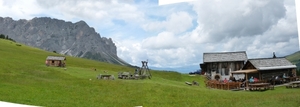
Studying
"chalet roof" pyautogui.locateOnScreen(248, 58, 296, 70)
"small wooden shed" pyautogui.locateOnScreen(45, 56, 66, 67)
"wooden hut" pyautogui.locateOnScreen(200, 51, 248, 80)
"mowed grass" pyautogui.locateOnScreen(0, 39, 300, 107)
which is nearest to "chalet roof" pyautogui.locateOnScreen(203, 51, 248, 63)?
"wooden hut" pyautogui.locateOnScreen(200, 51, 248, 80)

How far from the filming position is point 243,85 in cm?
2680

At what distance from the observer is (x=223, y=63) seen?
4066cm

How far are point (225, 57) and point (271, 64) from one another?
1045cm

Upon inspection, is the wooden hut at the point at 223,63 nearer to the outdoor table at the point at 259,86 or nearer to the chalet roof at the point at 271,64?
the chalet roof at the point at 271,64

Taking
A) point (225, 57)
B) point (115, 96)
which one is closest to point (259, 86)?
point (115, 96)

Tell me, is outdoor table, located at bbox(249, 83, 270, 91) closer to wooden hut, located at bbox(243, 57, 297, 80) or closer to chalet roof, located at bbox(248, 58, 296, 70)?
wooden hut, located at bbox(243, 57, 297, 80)

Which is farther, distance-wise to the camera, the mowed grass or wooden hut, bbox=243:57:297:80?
wooden hut, bbox=243:57:297:80

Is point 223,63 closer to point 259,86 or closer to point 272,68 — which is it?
point 272,68

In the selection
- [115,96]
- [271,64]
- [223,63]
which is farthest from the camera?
[223,63]

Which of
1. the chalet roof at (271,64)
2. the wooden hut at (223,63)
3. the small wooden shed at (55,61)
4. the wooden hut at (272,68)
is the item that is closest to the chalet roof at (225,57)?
the wooden hut at (223,63)

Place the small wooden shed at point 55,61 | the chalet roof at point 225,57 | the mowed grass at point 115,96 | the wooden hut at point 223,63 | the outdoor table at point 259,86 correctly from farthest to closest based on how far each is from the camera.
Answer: the chalet roof at point 225,57, the wooden hut at point 223,63, the small wooden shed at point 55,61, the outdoor table at point 259,86, the mowed grass at point 115,96

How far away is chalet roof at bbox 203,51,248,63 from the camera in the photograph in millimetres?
40531

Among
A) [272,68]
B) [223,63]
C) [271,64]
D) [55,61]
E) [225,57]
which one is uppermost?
[225,57]

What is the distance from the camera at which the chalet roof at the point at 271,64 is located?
3021 centimetres
